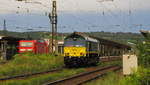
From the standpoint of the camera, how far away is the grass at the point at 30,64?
2532 cm

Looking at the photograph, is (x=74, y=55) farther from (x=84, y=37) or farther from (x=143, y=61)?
(x=143, y=61)

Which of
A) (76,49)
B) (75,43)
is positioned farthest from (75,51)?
(75,43)

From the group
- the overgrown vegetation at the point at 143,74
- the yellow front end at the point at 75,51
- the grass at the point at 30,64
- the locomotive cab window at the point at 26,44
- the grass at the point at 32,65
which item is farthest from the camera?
the locomotive cab window at the point at 26,44

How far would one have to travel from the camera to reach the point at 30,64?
3000cm

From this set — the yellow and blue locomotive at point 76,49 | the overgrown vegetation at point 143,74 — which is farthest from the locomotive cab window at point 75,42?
the overgrown vegetation at point 143,74

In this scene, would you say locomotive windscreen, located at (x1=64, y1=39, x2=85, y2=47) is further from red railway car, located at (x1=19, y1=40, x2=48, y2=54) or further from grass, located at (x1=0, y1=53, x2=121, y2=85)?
red railway car, located at (x1=19, y1=40, x2=48, y2=54)

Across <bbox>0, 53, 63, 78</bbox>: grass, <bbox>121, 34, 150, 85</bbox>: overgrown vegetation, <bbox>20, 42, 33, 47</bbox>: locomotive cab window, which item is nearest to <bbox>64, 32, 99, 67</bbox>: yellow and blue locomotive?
<bbox>0, 53, 63, 78</bbox>: grass

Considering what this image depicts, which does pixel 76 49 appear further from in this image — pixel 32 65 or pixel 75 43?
pixel 32 65

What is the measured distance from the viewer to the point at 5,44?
127 feet

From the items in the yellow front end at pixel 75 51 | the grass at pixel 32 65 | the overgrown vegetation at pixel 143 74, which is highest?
the overgrown vegetation at pixel 143 74

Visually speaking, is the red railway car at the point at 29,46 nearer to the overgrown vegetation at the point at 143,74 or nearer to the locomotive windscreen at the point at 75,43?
the locomotive windscreen at the point at 75,43

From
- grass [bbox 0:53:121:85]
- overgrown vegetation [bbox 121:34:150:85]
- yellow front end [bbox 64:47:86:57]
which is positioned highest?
overgrown vegetation [bbox 121:34:150:85]

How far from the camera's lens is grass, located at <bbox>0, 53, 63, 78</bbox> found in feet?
83.1

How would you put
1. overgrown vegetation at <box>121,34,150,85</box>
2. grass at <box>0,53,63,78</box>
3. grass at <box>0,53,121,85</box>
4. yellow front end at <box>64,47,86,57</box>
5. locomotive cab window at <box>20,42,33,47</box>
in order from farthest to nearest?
1. locomotive cab window at <box>20,42,33,47</box>
2. yellow front end at <box>64,47,86,57</box>
3. grass at <box>0,53,63,78</box>
4. grass at <box>0,53,121,85</box>
5. overgrown vegetation at <box>121,34,150,85</box>
